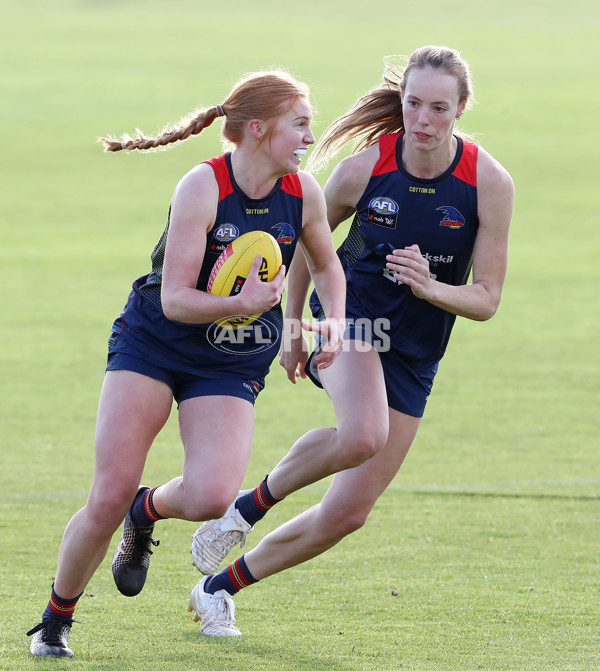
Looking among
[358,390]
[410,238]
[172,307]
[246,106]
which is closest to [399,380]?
[358,390]

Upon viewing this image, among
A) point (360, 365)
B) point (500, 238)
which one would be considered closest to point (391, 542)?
point (360, 365)

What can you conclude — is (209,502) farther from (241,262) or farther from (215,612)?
(241,262)

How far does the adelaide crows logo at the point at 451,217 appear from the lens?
15.4ft

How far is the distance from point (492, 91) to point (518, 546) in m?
28.1

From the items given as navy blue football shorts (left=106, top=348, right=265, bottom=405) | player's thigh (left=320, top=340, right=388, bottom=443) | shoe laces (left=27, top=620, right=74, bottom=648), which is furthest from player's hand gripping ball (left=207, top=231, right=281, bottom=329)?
shoe laces (left=27, top=620, right=74, bottom=648)

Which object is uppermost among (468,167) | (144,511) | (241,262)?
(468,167)

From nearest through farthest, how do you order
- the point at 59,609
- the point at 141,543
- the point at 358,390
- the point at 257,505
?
1. the point at 59,609
2. the point at 358,390
3. the point at 141,543
4. the point at 257,505

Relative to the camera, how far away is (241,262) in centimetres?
418

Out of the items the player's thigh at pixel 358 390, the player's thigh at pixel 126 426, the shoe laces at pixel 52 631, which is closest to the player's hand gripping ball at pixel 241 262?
the player's thigh at pixel 126 426

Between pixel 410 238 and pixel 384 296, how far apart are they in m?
0.30

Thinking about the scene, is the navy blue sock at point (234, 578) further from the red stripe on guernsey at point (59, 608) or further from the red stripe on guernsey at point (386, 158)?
the red stripe on guernsey at point (386, 158)

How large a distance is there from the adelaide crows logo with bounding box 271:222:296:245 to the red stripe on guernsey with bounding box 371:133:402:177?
0.64m

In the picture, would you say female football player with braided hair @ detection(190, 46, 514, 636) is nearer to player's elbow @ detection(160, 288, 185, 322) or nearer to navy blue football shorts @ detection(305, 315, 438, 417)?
navy blue football shorts @ detection(305, 315, 438, 417)

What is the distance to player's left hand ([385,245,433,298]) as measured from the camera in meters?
4.35
